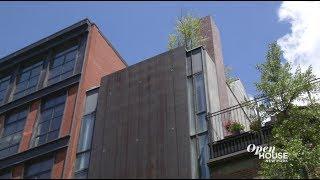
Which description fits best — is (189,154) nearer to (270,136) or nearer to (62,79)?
(270,136)

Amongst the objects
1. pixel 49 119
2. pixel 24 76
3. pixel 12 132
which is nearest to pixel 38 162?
pixel 49 119

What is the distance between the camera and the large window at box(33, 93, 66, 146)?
21781mm

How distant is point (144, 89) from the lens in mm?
20297

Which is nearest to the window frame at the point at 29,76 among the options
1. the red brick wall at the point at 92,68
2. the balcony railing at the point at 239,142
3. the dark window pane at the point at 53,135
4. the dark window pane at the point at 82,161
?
the red brick wall at the point at 92,68

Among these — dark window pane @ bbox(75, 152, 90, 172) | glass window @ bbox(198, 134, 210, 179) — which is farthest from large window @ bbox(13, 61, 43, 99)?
Answer: glass window @ bbox(198, 134, 210, 179)

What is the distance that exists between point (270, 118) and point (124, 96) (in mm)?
5999

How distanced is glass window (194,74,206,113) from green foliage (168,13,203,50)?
681cm

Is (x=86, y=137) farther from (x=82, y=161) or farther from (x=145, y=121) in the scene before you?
(x=145, y=121)

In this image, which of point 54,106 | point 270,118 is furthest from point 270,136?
point 54,106

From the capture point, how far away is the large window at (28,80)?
24.9 metres

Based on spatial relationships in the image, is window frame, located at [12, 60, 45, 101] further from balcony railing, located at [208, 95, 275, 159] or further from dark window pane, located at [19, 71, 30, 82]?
balcony railing, located at [208, 95, 275, 159]

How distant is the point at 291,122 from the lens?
59.2 ft

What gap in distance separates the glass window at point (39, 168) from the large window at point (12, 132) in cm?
160

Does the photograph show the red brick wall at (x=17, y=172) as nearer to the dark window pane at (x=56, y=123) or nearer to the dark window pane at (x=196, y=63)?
the dark window pane at (x=56, y=123)
